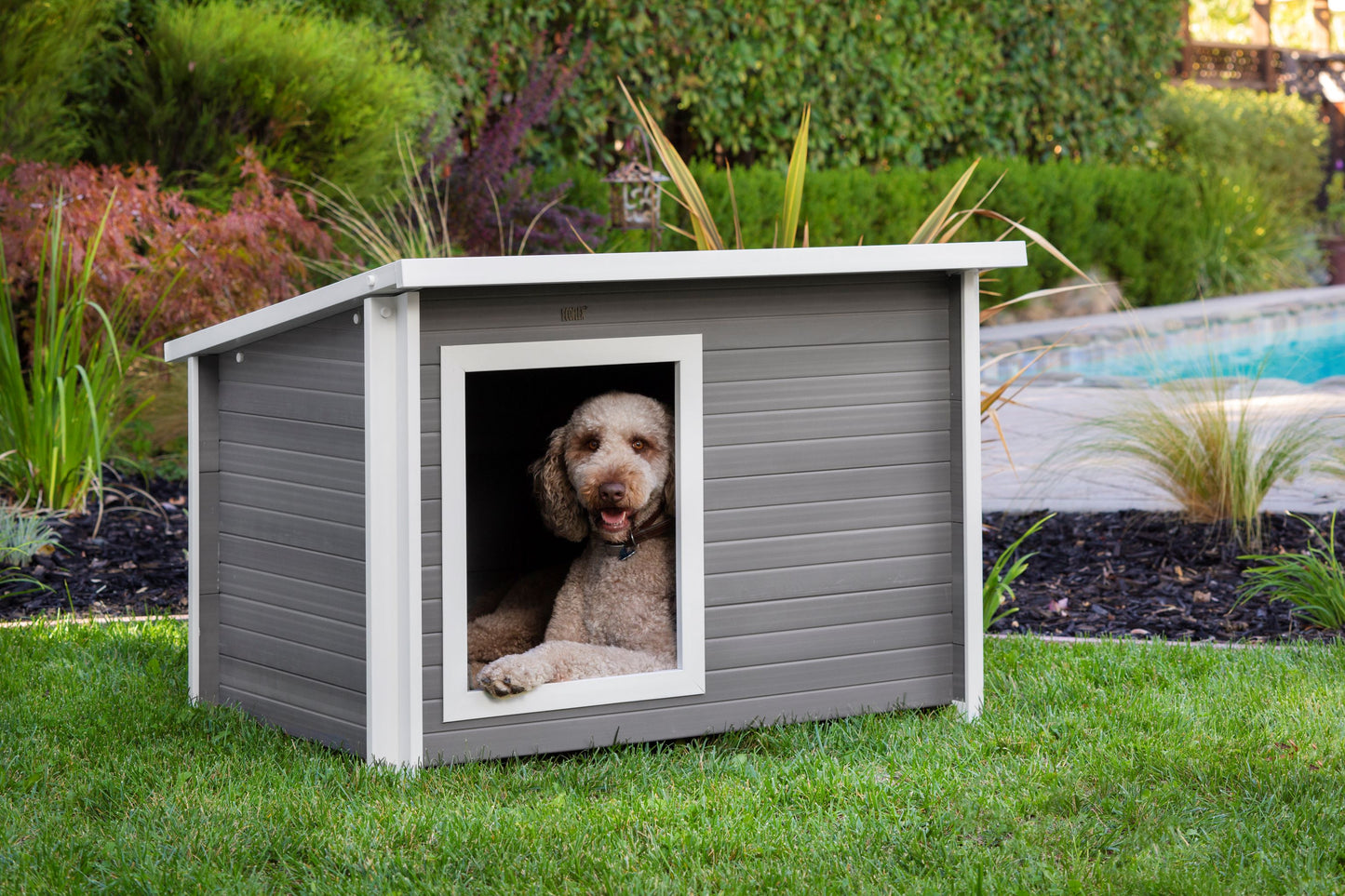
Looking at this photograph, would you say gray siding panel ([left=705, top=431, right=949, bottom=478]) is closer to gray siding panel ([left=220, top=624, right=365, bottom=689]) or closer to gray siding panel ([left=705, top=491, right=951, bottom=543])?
gray siding panel ([left=705, top=491, right=951, bottom=543])

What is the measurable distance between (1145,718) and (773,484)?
100 centimetres

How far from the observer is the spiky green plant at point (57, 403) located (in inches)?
198

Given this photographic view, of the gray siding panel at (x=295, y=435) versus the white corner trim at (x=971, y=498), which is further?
the white corner trim at (x=971, y=498)

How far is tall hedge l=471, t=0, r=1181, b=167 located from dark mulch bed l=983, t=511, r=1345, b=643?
16.0ft

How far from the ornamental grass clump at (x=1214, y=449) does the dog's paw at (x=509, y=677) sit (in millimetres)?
2763

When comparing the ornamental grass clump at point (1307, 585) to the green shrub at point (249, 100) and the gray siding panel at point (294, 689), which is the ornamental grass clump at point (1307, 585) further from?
the green shrub at point (249, 100)

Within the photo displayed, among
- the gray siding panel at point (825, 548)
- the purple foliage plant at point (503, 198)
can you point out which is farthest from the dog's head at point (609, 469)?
the purple foliage plant at point (503, 198)

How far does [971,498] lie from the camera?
133 inches

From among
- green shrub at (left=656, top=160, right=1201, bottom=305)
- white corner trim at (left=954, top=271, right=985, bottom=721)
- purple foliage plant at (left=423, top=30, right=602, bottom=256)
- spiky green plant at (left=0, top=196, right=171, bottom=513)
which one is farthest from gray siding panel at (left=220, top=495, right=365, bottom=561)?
green shrub at (left=656, top=160, right=1201, bottom=305)

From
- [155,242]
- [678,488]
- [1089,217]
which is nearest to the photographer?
[678,488]

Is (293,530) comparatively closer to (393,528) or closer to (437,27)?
(393,528)

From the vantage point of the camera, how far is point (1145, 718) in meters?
3.27

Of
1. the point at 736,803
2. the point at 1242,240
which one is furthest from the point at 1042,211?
the point at 736,803

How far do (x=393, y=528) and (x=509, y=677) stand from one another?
1.31 ft
